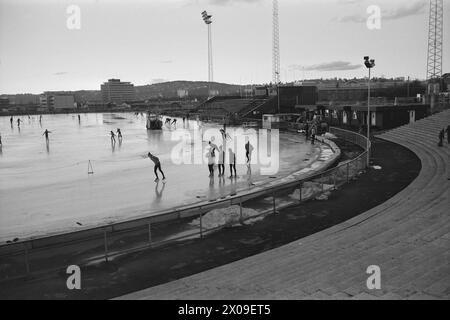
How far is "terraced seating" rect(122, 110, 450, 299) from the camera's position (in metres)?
6.90

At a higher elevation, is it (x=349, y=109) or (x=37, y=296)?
(x=349, y=109)

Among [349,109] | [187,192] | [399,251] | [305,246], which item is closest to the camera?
[399,251]

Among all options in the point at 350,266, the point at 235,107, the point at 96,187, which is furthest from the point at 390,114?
the point at 235,107

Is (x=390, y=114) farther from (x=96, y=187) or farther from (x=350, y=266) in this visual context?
(x=350, y=266)

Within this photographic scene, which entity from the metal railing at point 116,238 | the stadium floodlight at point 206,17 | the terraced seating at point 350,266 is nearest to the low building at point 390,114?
the metal railing at point 116,238

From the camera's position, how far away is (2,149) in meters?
33.1

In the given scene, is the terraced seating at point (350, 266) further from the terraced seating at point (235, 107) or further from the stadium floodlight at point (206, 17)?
the stadium floodlight at point (206, 17)

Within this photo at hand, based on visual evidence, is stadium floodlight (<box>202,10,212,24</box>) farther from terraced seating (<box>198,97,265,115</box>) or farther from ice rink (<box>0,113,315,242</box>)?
ice rink (<box>0,113,315,242</box>)

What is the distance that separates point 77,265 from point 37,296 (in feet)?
4.60

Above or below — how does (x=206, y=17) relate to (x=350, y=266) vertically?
above

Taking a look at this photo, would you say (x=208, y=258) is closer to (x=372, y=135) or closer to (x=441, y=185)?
(x=441, y=185)

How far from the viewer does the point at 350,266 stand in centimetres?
791

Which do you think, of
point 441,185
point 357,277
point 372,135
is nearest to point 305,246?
point 357,277

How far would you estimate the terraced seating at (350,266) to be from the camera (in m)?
6.90
